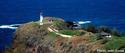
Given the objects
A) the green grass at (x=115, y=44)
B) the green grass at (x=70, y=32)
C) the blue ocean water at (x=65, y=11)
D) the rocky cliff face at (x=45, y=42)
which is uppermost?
the green grass at (x=115, y=44)

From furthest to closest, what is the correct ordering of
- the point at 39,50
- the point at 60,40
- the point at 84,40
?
1. the point at 39,50
2. the point at 60,40
3. the point at 84,40

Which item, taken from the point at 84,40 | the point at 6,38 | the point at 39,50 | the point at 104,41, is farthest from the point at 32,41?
the point at 6,38

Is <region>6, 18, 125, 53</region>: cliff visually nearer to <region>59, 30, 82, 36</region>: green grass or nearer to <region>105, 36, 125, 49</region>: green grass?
<region>105, 36, 125, 49</region>: green grass

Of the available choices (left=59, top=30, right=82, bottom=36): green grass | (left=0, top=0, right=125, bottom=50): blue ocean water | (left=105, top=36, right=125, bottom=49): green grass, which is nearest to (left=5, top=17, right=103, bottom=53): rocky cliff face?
(left=105, top=36, right=125, bottom=49): green grass

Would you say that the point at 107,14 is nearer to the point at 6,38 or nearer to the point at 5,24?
the point at 5,24

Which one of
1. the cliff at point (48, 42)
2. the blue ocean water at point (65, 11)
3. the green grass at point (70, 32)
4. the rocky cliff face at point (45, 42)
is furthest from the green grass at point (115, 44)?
the blue ocean water at point (65, 11)

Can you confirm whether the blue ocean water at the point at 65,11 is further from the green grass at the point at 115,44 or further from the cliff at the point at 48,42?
the green grass at the point at 115,44

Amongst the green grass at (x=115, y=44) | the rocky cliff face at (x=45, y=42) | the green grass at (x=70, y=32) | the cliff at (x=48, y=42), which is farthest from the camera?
the green grass at (x=70, y=32)

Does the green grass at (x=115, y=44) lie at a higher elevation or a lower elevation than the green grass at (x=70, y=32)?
higher
